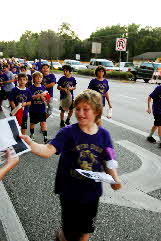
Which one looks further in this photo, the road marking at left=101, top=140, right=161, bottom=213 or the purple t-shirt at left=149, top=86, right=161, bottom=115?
the purple t-shirt at left=149, top=86, right=161, bottom=115

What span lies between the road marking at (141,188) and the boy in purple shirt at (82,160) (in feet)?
5.10

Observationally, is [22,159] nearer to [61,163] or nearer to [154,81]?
[61,163]

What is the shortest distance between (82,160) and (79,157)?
0.12 ft

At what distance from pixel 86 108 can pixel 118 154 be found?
3.76 metres

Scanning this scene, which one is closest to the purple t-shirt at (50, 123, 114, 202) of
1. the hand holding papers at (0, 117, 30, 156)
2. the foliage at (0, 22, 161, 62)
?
the hand holding papers at (0, 117, 30, 156)

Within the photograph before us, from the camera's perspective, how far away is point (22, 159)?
5566 mm

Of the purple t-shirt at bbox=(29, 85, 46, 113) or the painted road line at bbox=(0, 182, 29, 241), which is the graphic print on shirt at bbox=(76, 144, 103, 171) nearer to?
the painted road line at bbox=(0, 182, 29, 241)

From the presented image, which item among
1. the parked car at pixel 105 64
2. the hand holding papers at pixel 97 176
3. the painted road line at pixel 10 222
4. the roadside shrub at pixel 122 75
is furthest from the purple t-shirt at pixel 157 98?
the parked car at pixel 105 64

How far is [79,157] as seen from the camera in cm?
240

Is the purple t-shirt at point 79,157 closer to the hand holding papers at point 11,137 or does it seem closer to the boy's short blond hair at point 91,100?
the boy's short blond hair at point 91,100

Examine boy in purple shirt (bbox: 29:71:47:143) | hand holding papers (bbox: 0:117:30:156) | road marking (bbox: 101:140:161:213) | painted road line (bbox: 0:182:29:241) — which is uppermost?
hand holding papers (bbox: 0:117:30:156)

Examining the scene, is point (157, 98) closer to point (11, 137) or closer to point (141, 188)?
point (141, 188)

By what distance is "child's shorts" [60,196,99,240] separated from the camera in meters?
2.40

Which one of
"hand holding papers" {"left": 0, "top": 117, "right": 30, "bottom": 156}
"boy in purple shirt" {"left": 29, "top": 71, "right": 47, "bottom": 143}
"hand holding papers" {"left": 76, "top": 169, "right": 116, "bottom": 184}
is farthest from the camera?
"boy in purple shirt" {"left": 29, "top": 71, "right": 47, "bottom": 143}
